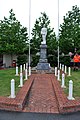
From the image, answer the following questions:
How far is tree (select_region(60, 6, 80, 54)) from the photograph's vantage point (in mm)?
28969

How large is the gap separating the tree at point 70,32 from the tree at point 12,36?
536 cm

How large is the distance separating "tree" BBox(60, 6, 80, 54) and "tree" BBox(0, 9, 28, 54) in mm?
5364

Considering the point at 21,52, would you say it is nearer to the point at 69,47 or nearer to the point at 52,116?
the point at 69,47

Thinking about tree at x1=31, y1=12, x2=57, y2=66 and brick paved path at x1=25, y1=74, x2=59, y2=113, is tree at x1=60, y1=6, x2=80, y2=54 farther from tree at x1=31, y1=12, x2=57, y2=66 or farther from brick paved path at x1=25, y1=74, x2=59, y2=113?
brick paved path at x1=25, y1=74, x2=59, y2=113

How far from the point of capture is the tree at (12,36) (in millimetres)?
31719

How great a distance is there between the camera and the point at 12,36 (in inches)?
1265

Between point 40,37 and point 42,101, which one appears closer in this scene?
point 42,101

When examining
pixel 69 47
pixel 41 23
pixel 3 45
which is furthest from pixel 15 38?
pixel 69 47

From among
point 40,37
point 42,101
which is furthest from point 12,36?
point 42,101

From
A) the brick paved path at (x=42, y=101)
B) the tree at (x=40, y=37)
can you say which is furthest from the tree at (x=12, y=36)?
the brick paved path at (x=42, y=101)

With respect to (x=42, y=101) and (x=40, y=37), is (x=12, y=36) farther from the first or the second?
(x=42, y=101)

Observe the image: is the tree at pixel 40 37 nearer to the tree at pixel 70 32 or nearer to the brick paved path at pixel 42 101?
the tree at pixel 70 32

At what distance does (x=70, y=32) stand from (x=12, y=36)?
25.7ft

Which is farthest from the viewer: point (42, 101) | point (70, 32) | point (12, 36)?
point (12, 36)
